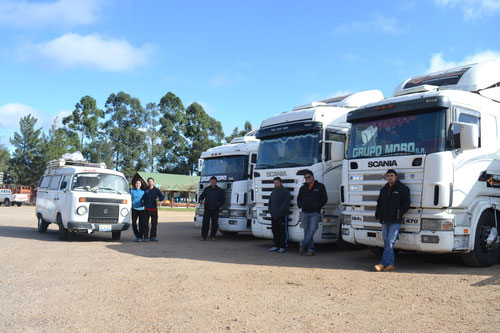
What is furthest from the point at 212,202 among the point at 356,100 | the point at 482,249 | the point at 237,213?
the point at 482,249

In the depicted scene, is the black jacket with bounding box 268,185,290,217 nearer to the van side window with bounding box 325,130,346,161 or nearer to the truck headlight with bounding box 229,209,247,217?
the van side window with bounding box 325,130,346,161

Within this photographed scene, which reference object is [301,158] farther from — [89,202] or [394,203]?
[89,202]

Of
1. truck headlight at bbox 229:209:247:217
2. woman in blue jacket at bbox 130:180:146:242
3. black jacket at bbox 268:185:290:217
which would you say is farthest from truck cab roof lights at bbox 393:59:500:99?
woman in blue jacket at bbox 130:180:146:242

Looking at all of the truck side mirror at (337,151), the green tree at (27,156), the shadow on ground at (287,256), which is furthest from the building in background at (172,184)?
the truck side mirror at (337,151)

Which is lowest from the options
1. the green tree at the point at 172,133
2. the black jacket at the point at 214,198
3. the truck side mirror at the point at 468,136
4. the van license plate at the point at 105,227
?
the van license plate at the point at 105,227

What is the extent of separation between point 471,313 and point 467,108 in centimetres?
438

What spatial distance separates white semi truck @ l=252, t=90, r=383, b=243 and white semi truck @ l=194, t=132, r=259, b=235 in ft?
6.38

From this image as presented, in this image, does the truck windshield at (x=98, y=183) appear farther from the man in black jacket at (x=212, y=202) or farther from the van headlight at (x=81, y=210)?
the man in black jacket at (x=212, y=202)

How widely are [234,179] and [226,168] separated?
0.64 metres

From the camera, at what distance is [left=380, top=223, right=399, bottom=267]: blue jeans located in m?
8.14

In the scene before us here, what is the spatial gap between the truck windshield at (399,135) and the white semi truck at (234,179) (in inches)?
194

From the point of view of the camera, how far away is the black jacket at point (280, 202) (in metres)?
10.7

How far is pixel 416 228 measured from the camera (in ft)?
26.5

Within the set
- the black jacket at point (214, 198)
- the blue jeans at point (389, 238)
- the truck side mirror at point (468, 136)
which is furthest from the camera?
the black jacket at point (214, 198)
